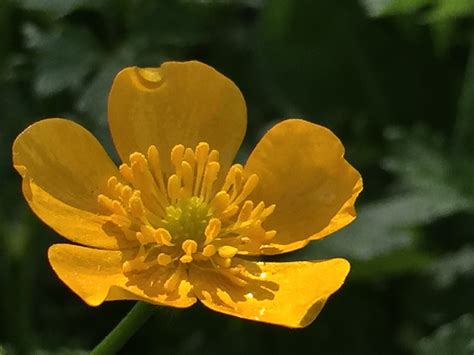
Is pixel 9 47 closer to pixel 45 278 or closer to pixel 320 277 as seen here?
pixel 45 278

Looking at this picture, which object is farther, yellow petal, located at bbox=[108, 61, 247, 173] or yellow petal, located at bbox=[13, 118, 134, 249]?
yellow petal, located at bbox=[108, 61, 247, 173]

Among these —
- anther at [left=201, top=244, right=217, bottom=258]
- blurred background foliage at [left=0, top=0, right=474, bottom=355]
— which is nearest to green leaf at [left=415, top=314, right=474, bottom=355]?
blurred background foliage at [left=0, top=0, right=474, bottom=355]

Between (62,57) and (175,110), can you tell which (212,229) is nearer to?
(175,110)

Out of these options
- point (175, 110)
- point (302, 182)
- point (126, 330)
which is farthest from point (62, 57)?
point (126, 330)

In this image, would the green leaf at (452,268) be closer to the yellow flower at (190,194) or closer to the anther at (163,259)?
the yellow flower at (190,194)

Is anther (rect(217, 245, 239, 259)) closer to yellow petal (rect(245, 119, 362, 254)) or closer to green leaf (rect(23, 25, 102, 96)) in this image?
yellow petal (rect(245, 119, 362, 254))

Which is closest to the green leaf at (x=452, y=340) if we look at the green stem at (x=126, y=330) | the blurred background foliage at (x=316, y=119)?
the blurred background foliage at (x=316, y=119)

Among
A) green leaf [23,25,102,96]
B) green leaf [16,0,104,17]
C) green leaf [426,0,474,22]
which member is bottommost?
green leaf [23,25,102,96]

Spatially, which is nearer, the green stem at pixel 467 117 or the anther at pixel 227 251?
the anther at pixel 227 251
